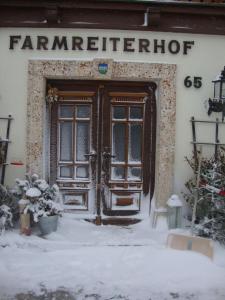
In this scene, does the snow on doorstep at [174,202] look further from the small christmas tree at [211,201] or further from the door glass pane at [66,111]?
the door glass pane at [66,111]

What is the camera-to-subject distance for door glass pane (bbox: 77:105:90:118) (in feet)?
22.8

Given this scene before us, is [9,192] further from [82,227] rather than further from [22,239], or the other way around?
[82,227]

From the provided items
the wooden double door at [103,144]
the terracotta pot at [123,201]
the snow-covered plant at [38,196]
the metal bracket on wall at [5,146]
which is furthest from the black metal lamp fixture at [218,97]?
the metal bracket on wall at [5,146]

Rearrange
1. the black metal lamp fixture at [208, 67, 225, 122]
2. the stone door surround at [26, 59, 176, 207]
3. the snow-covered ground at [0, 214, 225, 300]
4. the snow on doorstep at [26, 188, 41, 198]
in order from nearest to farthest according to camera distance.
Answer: the snow-covered ground at [0, 214, 225, 300] → the snow on doorstep at [26, 188, 41, 198] → the black metal lamp fixture at [208, 67, 225, 122] → the stone door surround at [26, 59, 176, 207]

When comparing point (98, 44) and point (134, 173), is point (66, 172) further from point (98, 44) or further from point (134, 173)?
point (98, 44)

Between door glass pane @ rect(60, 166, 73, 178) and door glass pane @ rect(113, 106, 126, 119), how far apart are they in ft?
3.58

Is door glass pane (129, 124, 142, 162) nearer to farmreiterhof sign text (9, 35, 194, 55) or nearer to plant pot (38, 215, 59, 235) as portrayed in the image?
farmreiterhof sign text (9, 35, 194, 55)

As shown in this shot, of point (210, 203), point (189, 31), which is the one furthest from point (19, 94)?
point (210, 203)

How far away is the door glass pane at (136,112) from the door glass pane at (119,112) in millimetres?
126

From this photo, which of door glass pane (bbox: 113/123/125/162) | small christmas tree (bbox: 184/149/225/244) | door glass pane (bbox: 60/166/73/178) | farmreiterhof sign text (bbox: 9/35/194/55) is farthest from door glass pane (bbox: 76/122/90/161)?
small christmas tree (bbox: 184/149/225/244)

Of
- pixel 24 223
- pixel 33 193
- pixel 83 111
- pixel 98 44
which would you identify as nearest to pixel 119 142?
pixel 83 111

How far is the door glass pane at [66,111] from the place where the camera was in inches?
273

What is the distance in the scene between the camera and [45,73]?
666 centimetres

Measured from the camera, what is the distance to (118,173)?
7066 millimetres
